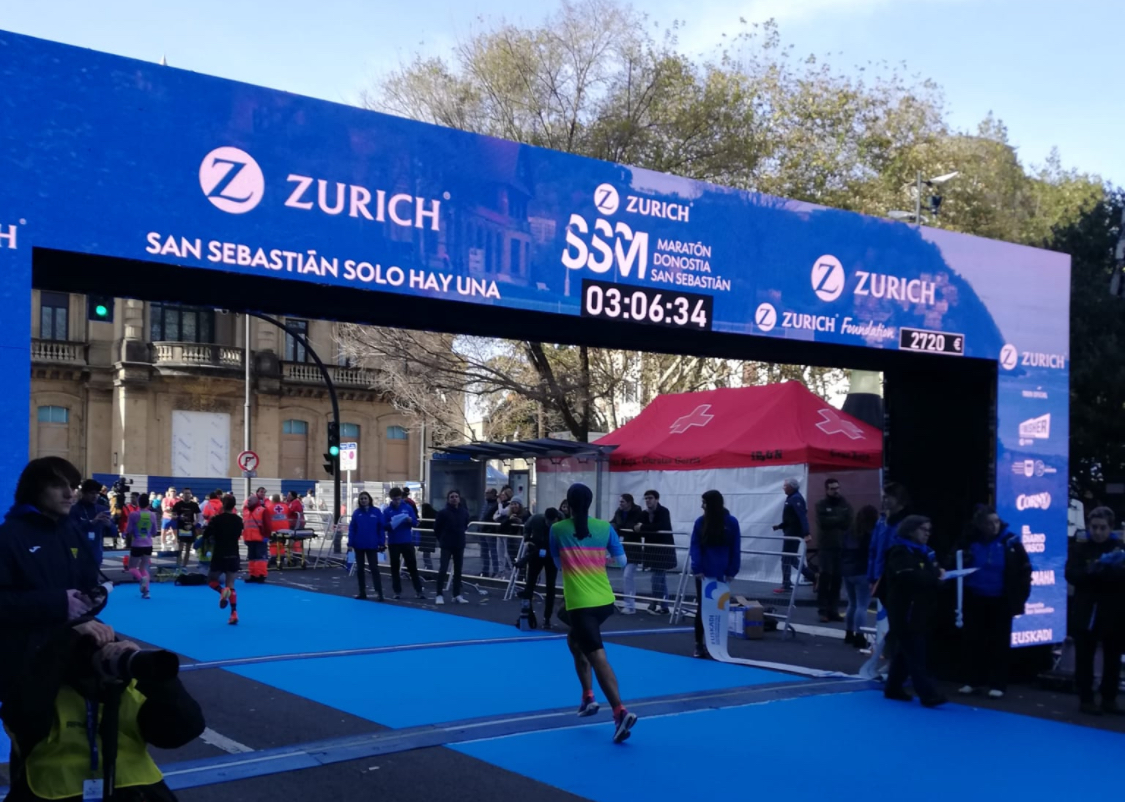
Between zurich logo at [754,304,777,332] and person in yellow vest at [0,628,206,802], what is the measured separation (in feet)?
24.6

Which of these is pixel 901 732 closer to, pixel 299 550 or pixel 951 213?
pixel 299 550

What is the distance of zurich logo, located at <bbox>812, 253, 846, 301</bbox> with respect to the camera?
10883 mm

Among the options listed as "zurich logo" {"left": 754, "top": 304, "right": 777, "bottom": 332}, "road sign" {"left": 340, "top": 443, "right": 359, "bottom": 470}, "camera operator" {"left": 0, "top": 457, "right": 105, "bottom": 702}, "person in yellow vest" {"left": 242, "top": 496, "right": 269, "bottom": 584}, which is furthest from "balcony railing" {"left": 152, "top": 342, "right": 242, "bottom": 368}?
→ "camera operator" {"left": 0, "top": 457, "right": 105, "bottom": 702}

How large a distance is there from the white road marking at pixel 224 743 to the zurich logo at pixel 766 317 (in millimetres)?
5580

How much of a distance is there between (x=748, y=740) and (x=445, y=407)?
27.2 metres

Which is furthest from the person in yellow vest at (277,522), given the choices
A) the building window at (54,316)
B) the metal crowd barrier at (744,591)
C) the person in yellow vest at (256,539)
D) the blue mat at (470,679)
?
the building window at (54,316)

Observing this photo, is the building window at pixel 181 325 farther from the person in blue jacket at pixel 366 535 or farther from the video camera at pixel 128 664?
the video camera at pixel 128 664

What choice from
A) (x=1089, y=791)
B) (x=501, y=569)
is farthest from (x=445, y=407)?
(x=1089, y=791)

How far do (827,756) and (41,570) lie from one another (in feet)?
18.8

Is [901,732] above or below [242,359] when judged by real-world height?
below

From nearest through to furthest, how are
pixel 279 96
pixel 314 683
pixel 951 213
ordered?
pixel 279 96 → pixel 314 683 → pixel 951 213

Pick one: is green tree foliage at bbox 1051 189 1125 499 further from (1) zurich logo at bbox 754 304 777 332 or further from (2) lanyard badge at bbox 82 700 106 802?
(2) lanyard badge at bbox 82 700 106 802

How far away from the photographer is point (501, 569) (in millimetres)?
21469

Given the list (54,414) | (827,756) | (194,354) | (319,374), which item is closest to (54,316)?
(54,414)
